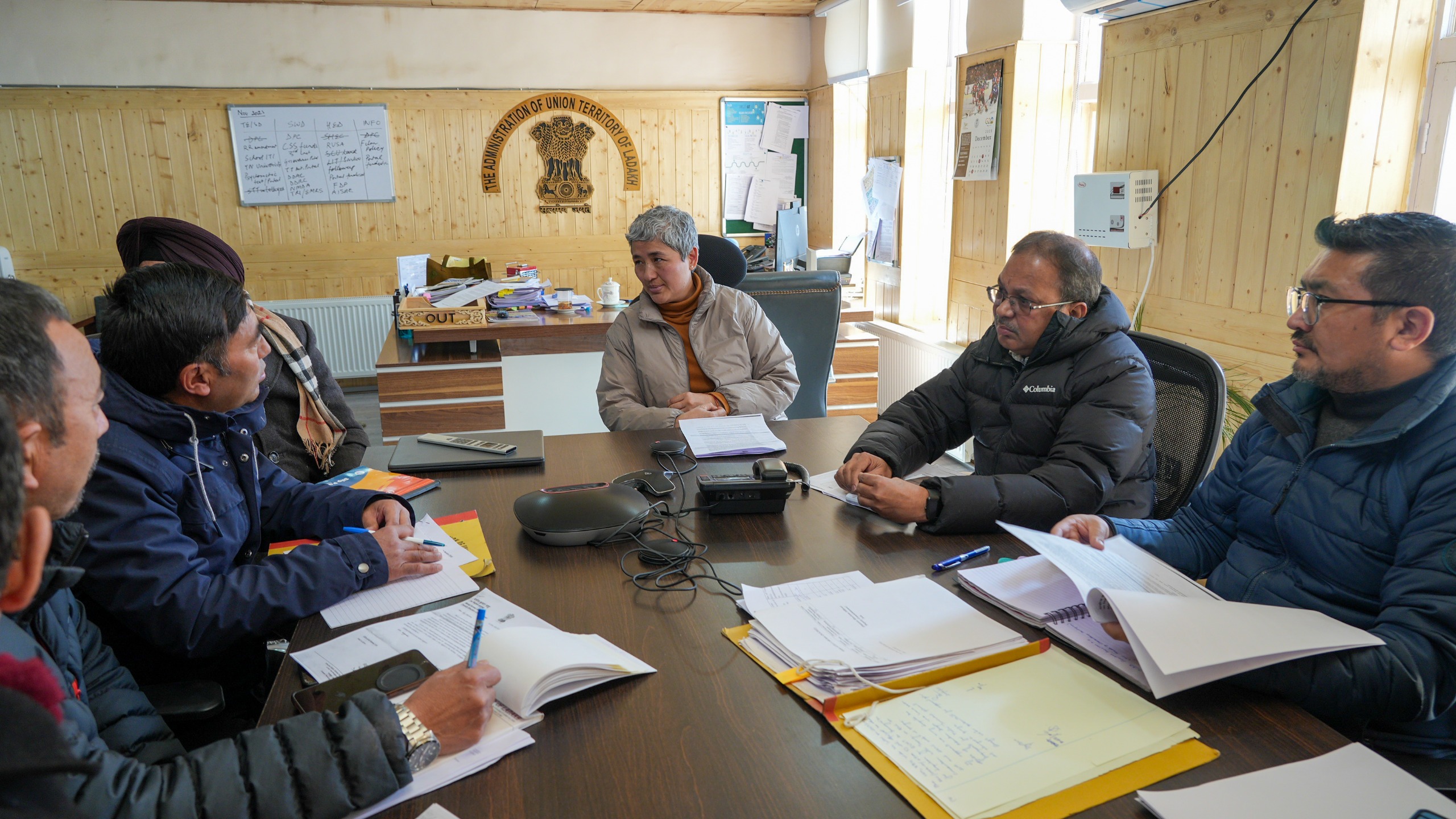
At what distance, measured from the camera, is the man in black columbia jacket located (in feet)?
5.37

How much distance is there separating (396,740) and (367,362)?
612cm

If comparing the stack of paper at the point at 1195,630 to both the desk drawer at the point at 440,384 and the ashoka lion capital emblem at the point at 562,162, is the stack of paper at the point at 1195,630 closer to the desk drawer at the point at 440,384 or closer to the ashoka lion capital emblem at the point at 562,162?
the desk drawer at the point at 440,384

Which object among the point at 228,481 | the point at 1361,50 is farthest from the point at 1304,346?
the point at 228,481

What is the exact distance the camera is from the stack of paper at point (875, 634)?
1090mm

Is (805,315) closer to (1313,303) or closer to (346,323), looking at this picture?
(1313,303)

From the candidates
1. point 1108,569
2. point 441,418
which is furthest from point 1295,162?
point 441,418

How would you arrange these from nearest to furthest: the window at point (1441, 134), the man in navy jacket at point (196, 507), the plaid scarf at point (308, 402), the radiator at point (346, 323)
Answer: the man in navy jacket at point (196, 507) < the plaid scarf at point (308, 402) < the window at point (1441, 134) < the radiator at point (346, 323)

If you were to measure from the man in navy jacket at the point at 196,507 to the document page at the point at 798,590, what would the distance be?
1.74ft

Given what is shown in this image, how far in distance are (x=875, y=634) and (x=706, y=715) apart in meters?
0.27

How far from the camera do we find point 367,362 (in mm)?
6535

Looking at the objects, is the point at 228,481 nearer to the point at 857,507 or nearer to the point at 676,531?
the point at 676,531

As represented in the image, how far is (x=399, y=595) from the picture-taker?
1354 mm

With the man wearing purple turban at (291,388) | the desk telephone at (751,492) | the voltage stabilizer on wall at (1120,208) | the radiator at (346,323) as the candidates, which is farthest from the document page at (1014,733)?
the radiator at (346,323)

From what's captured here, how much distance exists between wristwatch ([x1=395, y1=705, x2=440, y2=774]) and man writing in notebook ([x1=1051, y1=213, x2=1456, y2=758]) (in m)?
0.94
